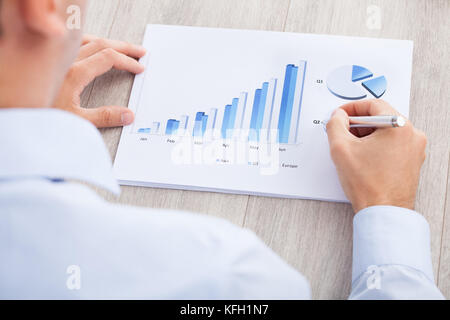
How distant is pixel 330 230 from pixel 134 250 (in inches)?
11.8

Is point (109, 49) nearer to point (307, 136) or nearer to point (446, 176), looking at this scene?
point (307, 136)

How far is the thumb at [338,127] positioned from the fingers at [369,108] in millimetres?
23

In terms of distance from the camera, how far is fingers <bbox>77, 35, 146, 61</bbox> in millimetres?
770

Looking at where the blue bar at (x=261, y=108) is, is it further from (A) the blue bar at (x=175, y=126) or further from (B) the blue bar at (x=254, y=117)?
(A) the blue bar at (x=175, y=126)

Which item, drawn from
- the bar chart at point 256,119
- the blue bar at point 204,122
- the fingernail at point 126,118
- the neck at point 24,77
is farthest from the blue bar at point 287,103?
the neck at point 24,77

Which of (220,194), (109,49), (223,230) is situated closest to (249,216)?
(220,194)

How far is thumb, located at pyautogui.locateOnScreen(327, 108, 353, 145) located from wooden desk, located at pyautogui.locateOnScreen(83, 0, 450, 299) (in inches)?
3.5

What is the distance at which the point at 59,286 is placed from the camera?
1.30 ft

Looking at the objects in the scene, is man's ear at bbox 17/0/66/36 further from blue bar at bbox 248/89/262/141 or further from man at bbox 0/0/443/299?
blue bar at bbox 248/89/262/141

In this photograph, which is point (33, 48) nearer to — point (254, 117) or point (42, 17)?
point (42, 17)

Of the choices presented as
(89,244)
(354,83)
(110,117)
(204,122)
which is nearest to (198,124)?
(204,122)

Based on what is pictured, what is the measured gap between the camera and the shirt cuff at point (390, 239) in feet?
1.84

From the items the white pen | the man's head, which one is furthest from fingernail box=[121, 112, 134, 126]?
the white pen

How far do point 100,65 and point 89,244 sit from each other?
1.39ft
